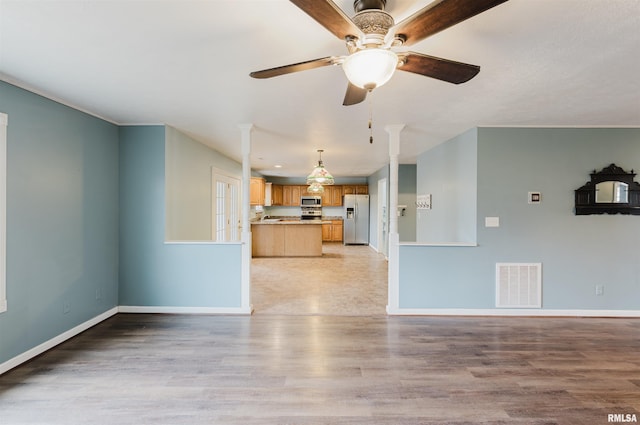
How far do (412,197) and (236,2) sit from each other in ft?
21.2

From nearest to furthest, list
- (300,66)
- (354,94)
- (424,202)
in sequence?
(300,66) → (354,94) → (424,202)

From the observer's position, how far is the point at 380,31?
1.40 metres

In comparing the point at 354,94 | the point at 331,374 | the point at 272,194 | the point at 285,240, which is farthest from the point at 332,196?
the point at 354,94

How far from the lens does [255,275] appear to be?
589 cm

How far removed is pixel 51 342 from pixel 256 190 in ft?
20.2

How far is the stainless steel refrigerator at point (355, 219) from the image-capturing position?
9914mm

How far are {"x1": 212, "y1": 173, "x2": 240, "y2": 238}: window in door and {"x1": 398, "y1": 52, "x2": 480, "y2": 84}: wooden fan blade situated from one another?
15.1 feet

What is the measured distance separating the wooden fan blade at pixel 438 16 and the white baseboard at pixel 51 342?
366 centimetres

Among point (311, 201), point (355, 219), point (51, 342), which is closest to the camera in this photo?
point (51, 342)

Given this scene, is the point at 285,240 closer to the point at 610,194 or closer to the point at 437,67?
the point at 610,194

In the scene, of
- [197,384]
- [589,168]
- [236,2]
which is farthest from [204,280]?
[589,168]

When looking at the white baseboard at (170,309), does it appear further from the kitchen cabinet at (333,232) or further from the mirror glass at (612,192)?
the kitchen cabinet at (333,232)

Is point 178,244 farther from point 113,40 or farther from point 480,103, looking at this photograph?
point 480,103

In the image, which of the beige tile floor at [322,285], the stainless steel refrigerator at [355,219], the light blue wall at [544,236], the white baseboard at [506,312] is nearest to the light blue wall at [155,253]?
the beige tile floor at [322,285]
